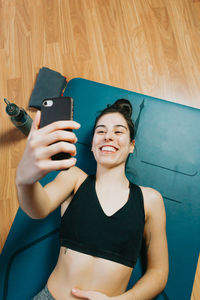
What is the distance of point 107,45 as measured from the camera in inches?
71.2

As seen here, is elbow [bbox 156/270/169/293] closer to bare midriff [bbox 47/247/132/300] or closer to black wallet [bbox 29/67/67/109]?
bare midriff [bbox 47/247/132/300]

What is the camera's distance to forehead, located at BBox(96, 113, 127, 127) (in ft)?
3.54

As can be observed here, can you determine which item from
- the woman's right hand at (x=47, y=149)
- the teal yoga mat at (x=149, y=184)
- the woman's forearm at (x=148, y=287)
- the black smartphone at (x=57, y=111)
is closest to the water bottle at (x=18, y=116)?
the teal yoga mat at (x=149, y=184)

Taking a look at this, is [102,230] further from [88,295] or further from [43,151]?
[43,151]

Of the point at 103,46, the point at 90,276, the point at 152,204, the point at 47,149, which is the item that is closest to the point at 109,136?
the point at 152,204

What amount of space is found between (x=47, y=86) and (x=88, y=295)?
1.45m

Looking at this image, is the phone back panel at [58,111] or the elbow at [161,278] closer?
the phone back panel at [58,111]

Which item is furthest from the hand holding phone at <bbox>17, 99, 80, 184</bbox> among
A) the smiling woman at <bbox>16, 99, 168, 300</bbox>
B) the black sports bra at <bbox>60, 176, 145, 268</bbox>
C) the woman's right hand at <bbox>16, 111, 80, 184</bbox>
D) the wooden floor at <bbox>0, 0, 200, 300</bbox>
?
the wooden floor at <bbox>0, 0, 200, 300</bbox>

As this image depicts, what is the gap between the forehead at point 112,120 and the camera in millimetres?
1080

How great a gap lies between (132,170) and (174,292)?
0.70 meters

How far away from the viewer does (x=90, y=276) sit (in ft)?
2.96

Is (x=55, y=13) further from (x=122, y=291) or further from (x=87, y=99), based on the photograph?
(x=122, y=291)

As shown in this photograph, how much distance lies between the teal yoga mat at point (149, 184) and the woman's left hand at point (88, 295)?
284mm

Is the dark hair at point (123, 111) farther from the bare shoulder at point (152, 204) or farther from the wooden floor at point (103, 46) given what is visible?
the wooden floor at point (103, 46)
